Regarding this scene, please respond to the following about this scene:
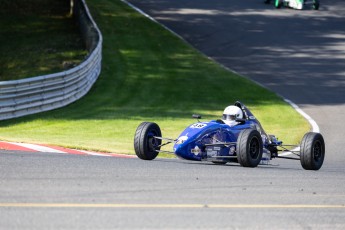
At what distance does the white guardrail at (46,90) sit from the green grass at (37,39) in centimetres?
A: 308

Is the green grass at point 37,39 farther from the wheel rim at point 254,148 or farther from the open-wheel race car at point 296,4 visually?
the wheel rim at point 254,148

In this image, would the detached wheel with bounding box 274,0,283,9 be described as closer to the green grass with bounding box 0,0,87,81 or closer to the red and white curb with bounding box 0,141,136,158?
the green grass with bounding box 0,0,87,81

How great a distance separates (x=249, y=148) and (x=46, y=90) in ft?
36.3

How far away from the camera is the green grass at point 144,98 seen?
21.4 meters

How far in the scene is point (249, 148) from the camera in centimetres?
1384

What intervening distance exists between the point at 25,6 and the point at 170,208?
36337 mm

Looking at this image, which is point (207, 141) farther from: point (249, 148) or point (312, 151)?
point (312, 151)

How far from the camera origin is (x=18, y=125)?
22.1 meters

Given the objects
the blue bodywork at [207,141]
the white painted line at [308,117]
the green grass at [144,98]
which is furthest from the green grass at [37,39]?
the blue bodywork at [207,141]

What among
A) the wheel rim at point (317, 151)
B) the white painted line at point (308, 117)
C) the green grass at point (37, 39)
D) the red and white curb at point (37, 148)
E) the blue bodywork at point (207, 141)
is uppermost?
the blue bodywork at point (207, 141)

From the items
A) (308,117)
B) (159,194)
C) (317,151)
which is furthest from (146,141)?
(308,117)

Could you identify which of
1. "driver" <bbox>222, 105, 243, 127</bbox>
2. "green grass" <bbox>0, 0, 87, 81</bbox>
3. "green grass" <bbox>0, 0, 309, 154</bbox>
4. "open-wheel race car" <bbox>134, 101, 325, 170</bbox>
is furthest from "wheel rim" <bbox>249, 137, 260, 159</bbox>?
"green grass" <bbox>0, 0, 87, 81</bbox>

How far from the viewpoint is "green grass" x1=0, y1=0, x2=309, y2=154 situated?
21359 millimetres

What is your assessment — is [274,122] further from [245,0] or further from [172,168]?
[245,0]
